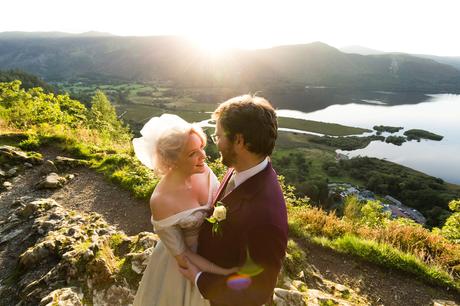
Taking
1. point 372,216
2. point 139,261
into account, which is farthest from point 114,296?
point 372,216

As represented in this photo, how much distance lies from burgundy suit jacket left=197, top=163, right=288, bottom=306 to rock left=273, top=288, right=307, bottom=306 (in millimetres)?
2293

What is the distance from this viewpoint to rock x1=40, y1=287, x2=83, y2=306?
3.90 m

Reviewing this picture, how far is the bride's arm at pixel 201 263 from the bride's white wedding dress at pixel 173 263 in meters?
0.05

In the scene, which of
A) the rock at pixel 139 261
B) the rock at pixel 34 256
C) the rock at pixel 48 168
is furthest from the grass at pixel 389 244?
the rock at pixel 48 168

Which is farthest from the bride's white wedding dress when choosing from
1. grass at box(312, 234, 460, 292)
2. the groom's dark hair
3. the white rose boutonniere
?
grass at box(312, 234, 460, 292)

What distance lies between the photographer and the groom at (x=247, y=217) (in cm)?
203

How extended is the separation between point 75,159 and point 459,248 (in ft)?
38.6

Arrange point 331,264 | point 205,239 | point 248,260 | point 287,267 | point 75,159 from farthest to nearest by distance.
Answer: point 75,159 → point 331,264 → point 287,267 → point 205,239 → point 248,260

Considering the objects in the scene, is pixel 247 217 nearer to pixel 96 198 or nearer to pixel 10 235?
pixel 10 235

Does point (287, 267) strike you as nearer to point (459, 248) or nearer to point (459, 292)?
point (459, 292)

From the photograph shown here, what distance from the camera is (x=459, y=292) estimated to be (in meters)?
6.07

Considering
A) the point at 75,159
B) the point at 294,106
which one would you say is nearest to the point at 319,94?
the point at 294,106

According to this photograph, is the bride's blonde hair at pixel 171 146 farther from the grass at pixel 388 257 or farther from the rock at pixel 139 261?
the grass at pixel 388 257

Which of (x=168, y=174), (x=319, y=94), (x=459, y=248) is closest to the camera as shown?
(x=168, y=174)
